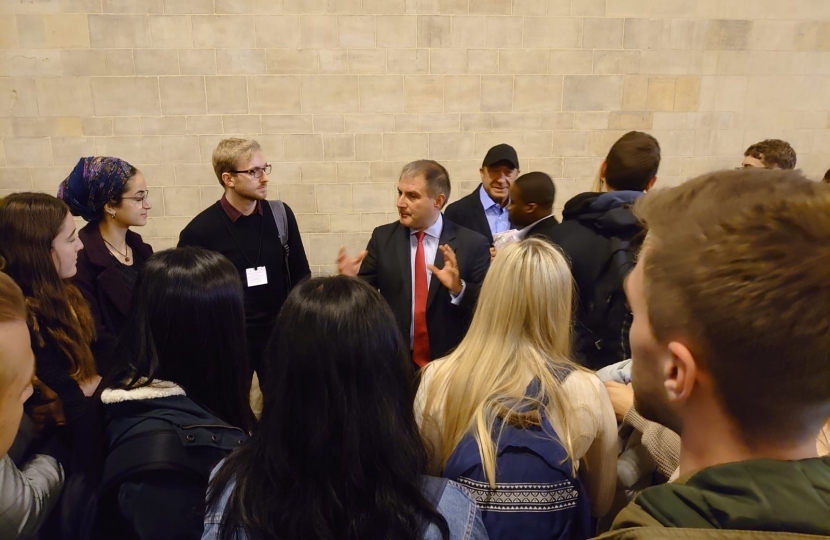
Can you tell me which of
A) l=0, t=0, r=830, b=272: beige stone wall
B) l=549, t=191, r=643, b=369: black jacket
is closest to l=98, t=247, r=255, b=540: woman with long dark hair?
l=549, t=191, r=643, b=369: black jacket

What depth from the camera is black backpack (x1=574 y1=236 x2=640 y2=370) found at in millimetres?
2381

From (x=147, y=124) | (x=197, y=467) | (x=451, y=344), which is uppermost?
(x=147, y=124)

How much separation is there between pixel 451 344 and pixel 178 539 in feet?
6.35

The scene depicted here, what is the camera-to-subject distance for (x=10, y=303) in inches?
41.9

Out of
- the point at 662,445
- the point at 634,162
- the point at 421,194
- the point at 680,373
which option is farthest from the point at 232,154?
the point at 680,373

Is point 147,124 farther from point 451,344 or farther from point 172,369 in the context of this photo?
point 172,369

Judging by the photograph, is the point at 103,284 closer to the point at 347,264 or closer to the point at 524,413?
the point at 347,264

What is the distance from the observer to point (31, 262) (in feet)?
6.46

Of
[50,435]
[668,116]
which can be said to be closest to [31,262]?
[50,435]

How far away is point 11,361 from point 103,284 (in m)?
1.70

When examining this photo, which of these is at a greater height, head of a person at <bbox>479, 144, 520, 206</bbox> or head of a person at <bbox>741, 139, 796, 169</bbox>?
head of a person at <bbox>741, 139, 796, 169</bbox>

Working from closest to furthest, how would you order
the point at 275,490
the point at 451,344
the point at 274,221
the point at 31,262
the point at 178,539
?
the point at 275,490, the point at 178,539, the point at 31,262, the point at 451,344, the point at 274,221

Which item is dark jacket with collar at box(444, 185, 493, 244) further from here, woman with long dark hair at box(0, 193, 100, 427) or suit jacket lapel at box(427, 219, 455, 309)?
woman with long dark hair at box(0, 193, 100, 427)

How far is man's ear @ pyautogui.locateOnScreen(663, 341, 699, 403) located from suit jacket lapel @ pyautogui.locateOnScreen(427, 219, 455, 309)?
7.10 feet
